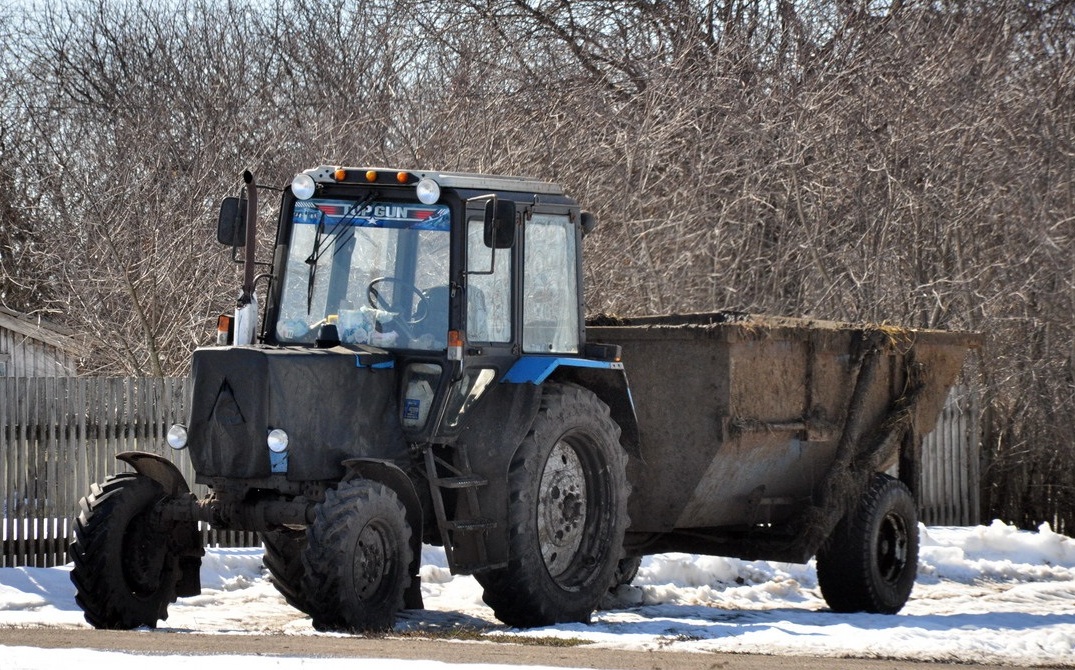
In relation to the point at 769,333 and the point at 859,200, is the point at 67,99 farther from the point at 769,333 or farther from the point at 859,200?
the point at 769,333

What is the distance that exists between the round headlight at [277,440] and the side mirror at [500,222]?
1513mm

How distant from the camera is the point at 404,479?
317 inches

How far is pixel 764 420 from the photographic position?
996 cm

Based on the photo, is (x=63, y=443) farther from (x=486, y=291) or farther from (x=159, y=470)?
(x=486, y=291)

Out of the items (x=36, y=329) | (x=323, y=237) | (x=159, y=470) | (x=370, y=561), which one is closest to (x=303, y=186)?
(x=323, y=237)

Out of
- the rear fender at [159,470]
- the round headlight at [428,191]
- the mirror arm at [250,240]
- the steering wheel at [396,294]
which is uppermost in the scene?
the round headlight at [428,191]

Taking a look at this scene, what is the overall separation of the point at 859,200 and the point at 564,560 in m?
9.45

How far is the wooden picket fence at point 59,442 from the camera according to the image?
12.1 metres

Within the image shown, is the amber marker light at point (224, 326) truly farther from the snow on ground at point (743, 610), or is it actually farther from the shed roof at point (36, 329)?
the shed roof at point (36, 329)

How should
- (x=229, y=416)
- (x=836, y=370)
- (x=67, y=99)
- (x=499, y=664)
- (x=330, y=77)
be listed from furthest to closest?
(x=67, y=99), (x=330, y=77), (x=836, y=370), (x=229, y=416), (x=499, y=664)

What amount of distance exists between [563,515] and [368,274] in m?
1.88

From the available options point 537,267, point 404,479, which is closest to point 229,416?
point 404,479

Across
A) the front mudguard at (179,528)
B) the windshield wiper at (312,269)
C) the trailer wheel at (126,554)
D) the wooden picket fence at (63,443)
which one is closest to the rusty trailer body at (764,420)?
the windshield wiper at (312,269)

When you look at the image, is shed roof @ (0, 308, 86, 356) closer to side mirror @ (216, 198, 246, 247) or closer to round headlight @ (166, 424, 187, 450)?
side mirror @ (216, 198, 246, 247)
